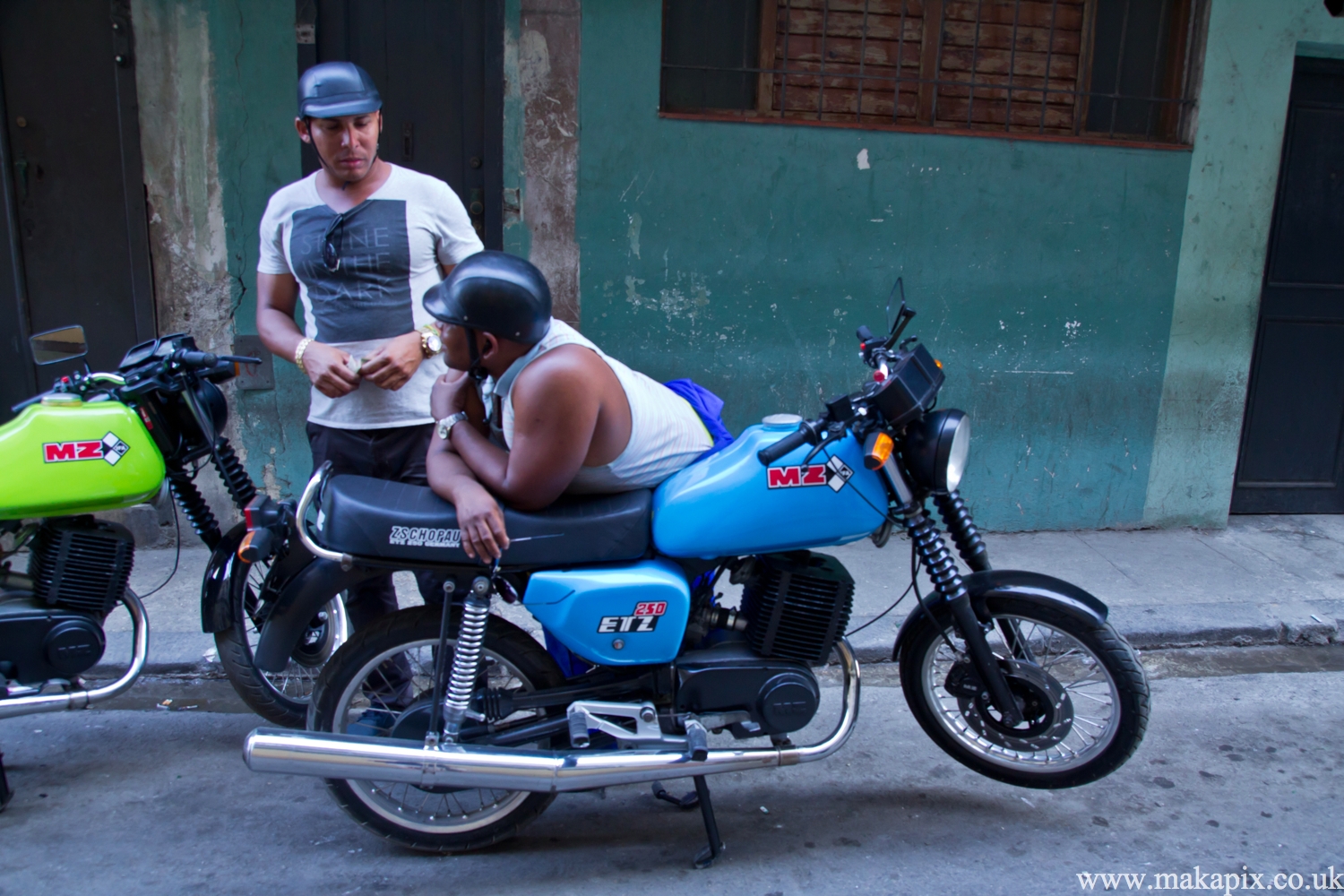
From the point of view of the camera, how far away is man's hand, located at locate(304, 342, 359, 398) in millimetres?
2988

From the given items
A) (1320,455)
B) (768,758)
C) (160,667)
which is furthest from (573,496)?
(1320,455)

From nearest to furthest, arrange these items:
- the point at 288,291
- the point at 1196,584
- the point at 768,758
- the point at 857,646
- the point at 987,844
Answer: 1. the point at 768,758
2. the point at 987,844
3. the point at 288,291
4. the point at 857,646
5. the point at 1196,584

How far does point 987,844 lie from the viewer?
2.89m

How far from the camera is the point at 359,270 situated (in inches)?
122

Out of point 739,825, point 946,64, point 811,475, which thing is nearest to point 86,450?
point 811,475

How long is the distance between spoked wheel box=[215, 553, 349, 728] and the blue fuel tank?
1164 millimetres

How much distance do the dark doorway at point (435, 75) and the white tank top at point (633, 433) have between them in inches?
100.0

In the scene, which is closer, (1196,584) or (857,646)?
(857,646)

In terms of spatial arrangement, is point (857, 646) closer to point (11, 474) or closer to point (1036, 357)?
point (1036, 357)

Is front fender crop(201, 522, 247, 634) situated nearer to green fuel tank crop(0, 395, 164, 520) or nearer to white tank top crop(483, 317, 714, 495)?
green fuel tank crop(0, 395, 164, 520)

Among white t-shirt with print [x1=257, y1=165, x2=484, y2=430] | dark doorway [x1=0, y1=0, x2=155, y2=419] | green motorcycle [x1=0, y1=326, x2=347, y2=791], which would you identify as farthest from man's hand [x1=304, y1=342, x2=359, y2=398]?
dark doorway [x1=0, y1=0, x2=155, y2=419]

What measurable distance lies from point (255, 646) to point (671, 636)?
143 centimetres

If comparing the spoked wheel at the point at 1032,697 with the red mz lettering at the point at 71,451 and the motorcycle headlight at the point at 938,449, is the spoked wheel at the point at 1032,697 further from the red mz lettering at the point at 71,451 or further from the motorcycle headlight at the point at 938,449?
the red mz lettering at the point at 71,451

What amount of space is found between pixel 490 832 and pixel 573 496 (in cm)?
93
